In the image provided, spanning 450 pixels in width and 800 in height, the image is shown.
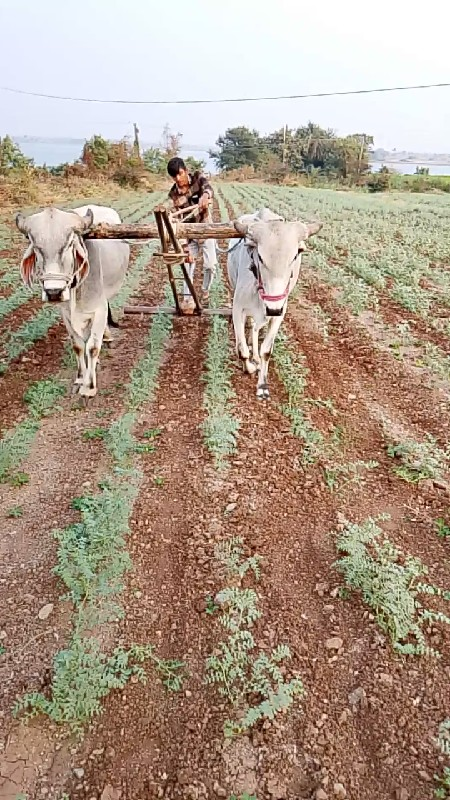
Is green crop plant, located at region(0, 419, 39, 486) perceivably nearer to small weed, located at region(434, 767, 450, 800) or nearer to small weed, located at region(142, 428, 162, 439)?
small weed, located at region(142, 428, 162, 439)

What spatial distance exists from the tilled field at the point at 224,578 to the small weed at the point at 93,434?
0.02m

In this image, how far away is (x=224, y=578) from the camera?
3.31 metres

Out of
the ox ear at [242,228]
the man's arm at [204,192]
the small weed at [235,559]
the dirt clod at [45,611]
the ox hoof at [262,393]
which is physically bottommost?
the dirt clod at [45,611]

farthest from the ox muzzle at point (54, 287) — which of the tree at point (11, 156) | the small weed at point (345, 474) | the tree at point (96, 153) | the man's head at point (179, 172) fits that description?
the tree at point (96, 153)

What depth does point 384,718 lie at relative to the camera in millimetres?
2553

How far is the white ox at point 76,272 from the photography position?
4.57 m

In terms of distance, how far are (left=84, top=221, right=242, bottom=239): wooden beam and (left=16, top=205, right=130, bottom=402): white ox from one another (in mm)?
148

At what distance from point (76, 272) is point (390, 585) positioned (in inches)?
129

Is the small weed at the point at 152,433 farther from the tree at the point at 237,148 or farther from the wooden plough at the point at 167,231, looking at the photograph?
the tree at the point at 237,148

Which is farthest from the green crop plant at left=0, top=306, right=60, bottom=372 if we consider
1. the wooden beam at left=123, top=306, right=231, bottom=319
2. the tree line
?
the tree line

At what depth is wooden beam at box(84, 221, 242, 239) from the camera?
5.13m

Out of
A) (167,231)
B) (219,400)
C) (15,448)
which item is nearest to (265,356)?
(219,400)

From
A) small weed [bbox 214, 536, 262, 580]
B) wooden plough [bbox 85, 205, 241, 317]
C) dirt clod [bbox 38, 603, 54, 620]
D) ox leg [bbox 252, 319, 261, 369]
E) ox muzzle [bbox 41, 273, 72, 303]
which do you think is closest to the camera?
dirt clod [bbox 38, 603, 54, 620]

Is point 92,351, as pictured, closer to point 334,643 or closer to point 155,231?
point 155,231
